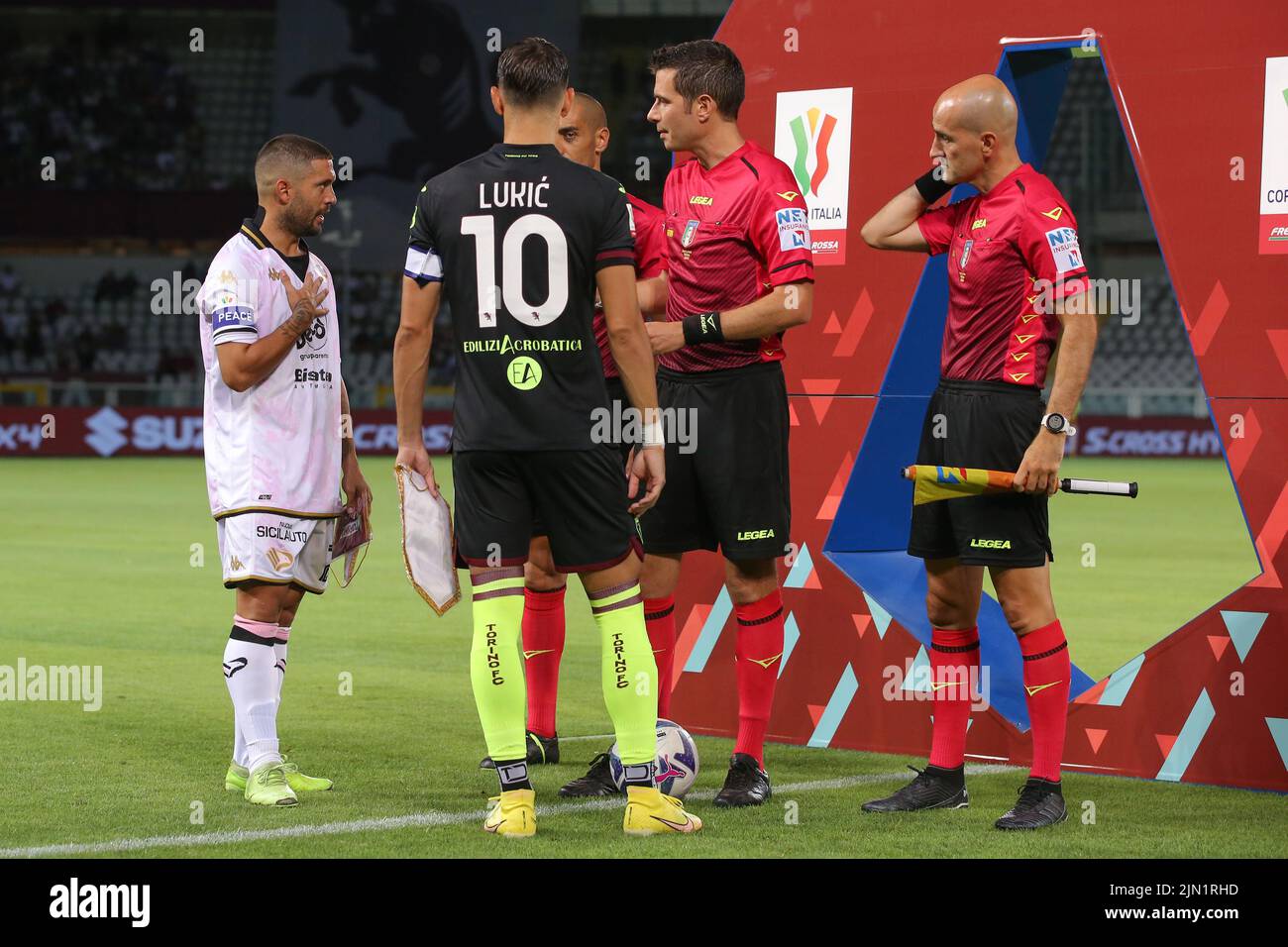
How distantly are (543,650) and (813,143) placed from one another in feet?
7.57

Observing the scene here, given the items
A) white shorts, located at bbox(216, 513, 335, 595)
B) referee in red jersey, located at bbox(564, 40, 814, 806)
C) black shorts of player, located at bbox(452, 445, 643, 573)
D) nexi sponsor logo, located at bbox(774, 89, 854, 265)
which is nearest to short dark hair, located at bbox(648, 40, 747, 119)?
referee in red jersey, located at bbox(564, 40, 814, 806)

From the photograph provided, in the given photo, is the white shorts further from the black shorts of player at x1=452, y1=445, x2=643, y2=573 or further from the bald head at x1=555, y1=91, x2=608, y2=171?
the bald head at x1=555, y1=91, x2=608, y2=171

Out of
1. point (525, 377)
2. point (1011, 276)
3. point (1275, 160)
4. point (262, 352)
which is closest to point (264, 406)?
point (262, 352)

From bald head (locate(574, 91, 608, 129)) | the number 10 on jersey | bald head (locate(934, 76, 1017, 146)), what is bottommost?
the number 10 on jersey

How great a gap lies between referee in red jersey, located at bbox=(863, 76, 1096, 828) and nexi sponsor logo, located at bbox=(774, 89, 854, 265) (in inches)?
42.9

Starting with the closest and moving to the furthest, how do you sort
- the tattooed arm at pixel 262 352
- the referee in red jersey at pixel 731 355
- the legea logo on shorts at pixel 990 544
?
the legea logo on shorts at pixel 990 544
the tattooed arm at pixel 262 352
the referee in red jersey at pixel 731 355

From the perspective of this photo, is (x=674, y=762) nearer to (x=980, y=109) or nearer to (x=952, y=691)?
(x=952, y=691)

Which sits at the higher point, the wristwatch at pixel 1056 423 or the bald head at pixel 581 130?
the bald head at pixel 581 130

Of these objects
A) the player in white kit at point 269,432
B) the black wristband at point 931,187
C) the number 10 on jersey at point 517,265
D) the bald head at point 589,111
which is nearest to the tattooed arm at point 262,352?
the player in white kit at point 269,432

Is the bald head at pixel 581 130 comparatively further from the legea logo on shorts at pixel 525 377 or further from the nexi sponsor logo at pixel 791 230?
the legea logo on shorts at pixel 525 377

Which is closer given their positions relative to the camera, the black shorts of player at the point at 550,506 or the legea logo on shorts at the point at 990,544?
the black shorts of player at the point at 550,506

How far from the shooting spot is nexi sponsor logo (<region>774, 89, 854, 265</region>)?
674 cm

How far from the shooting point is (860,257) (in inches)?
265

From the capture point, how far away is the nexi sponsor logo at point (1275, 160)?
226 inches
